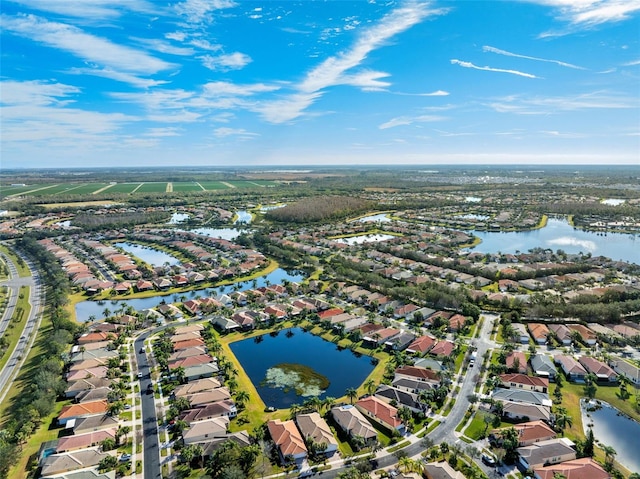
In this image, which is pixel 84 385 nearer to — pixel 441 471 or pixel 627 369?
pixel 441 471

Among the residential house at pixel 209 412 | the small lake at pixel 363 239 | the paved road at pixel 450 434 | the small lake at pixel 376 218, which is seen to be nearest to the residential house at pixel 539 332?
the paved road at pixel 450 434

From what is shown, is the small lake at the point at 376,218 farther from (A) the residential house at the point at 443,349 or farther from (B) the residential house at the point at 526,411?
(B) the residential house at the point at 526,411

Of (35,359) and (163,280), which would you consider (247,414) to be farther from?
(163,280)

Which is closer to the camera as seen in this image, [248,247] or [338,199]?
[248,247]

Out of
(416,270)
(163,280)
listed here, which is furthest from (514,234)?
(163,280)

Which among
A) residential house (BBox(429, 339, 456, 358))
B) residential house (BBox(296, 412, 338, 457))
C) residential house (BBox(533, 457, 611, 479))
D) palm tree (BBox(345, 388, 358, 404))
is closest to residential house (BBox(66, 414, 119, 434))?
residential house (BBox(296, 412, 338, 457))

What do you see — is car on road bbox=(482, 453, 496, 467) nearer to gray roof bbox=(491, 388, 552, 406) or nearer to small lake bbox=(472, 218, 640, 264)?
gray roof bbox=(491, 388, 552, 406)

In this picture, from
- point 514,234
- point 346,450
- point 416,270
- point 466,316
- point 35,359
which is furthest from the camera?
point 514,234

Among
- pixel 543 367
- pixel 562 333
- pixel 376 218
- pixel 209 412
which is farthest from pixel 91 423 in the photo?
pixel 376 218
